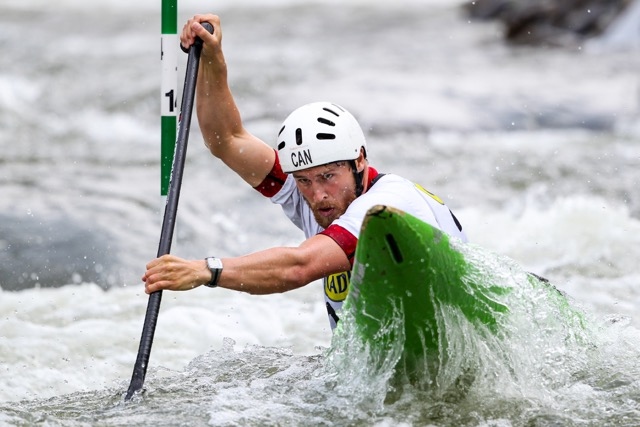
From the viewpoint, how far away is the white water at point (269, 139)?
285 inches

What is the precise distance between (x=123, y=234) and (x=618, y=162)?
6.56 m

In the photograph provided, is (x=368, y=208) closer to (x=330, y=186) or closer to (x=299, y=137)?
(x=330, y=186)

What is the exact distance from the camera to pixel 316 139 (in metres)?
4.70

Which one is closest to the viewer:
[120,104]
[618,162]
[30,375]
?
[30,375]

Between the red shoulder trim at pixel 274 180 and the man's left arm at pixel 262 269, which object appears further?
the red shoulder trim at pixel 274 180

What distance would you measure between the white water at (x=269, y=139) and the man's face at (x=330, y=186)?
1429mm

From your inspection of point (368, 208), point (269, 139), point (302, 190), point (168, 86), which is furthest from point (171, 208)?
point (269, 139)

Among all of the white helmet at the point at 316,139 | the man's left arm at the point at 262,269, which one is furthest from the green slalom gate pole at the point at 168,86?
the man's left arm at the point at 262,269

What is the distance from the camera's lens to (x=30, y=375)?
20.2ft

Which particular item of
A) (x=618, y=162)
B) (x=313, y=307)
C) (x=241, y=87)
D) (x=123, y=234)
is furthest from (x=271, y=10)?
(x=313, y=307)

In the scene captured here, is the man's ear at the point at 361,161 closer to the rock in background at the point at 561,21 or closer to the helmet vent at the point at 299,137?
the helmet vent at the point at 299,137

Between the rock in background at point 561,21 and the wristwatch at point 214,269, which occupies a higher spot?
the rock in background at point 561,21

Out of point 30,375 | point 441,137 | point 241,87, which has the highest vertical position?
point 241,87

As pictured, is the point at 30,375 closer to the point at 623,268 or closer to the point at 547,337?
the point at 547,337
